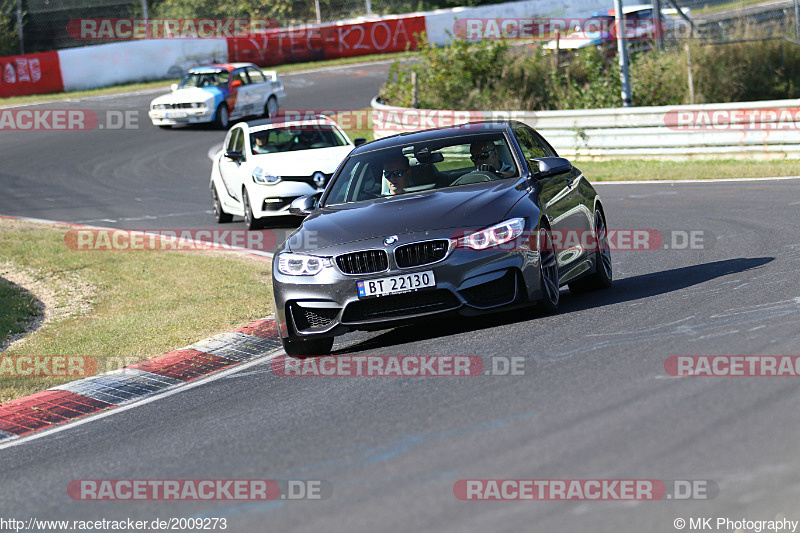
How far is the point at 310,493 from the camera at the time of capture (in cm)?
504

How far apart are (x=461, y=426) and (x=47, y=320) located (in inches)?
284

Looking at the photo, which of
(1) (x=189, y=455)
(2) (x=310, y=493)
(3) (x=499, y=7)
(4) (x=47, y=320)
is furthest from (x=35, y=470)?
(3) (x=499, y=7)

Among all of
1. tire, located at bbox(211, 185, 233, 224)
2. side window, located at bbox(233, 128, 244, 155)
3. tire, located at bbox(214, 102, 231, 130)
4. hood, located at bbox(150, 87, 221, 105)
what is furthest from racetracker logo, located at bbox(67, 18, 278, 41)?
tire, located at bbox(211, 185, 233, 224)

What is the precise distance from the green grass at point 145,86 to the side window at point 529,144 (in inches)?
930

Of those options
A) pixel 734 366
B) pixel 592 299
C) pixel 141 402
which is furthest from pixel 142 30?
pixel 734 366

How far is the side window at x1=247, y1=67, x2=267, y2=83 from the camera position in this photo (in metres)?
32.5

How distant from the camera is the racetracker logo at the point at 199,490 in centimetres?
509

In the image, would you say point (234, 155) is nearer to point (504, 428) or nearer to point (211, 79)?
point (504, 428)

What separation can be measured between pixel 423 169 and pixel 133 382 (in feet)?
9.13

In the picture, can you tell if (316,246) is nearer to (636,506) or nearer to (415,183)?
(415,183)

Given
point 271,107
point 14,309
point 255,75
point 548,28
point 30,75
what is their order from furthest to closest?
point 548,28 → point 30,75 → point 271,107 → point 255,75 → point 14,309

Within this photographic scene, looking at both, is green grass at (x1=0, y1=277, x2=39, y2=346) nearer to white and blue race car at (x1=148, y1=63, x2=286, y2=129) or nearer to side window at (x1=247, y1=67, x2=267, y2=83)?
white and blue race car at (x1=148, y1=63, x2=286, y2=129)

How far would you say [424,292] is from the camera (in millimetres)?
7941

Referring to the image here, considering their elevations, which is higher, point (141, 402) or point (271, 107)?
point (141, 402)
